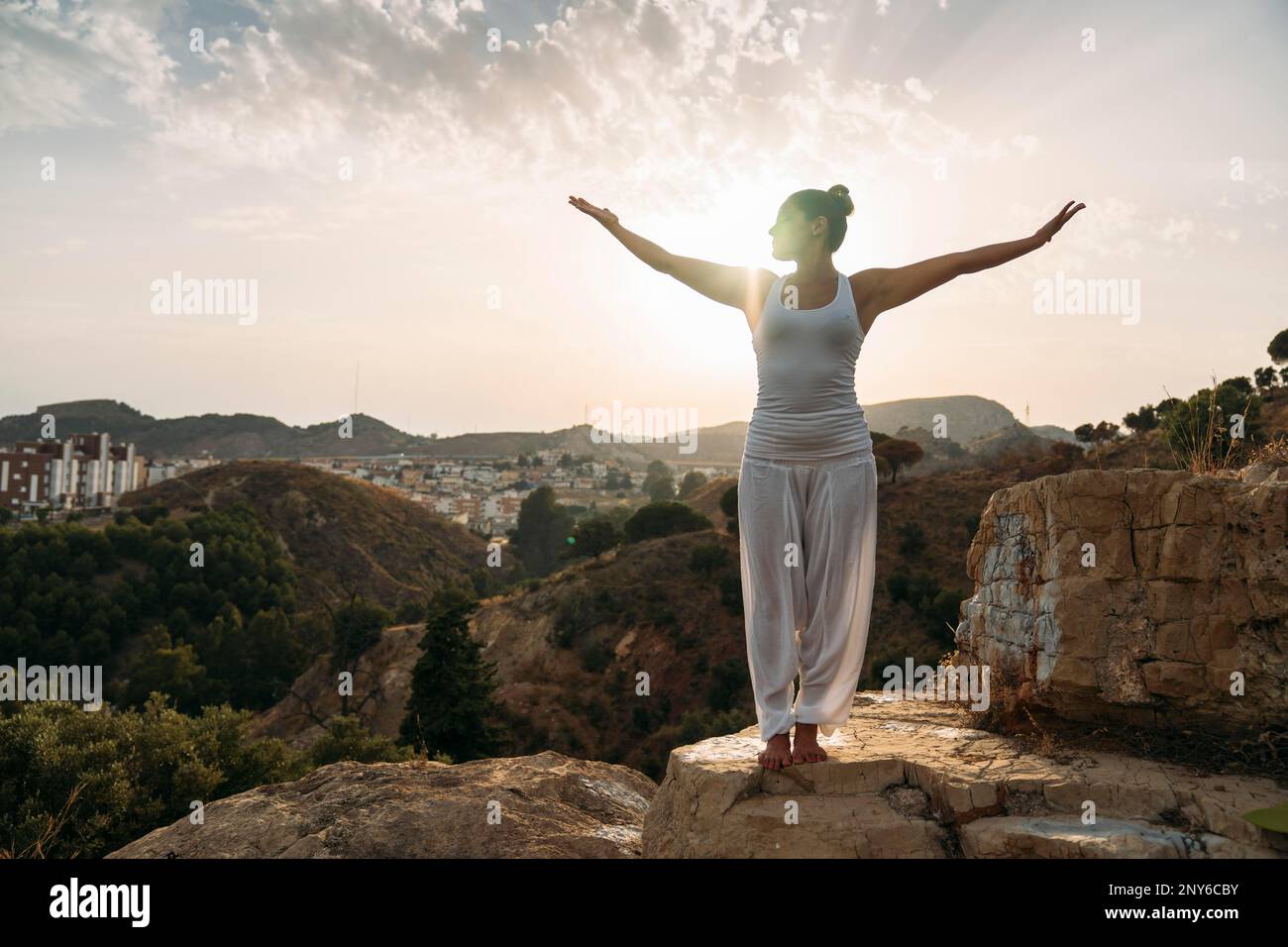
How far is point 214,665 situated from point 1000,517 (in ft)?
150

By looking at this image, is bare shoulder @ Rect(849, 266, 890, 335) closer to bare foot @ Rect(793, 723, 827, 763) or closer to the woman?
the woman

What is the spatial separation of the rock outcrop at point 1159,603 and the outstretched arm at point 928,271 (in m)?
1.43

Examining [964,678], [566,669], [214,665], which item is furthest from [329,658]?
[964,678]

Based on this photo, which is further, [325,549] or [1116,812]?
[325,549]

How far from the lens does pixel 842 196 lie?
385 cm

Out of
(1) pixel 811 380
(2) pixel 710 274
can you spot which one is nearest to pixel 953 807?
(1) pixel 811 380

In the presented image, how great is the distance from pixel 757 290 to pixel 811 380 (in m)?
0.55

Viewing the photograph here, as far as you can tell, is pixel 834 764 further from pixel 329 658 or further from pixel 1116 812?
pixel 329 658

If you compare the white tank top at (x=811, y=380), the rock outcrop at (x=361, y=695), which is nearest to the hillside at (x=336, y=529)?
the rock outcrop at (x=361, y=695)

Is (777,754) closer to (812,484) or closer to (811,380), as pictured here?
(812,484)

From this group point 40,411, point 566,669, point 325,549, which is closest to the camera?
point 566,669

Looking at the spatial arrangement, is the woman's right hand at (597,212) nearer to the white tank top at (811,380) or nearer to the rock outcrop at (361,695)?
the white tank top at (811,380)

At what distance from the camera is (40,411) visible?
473 feet
